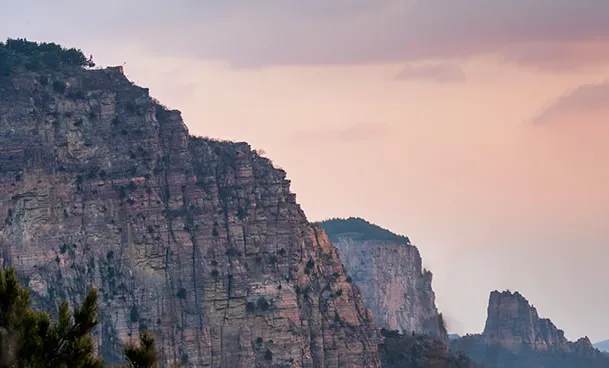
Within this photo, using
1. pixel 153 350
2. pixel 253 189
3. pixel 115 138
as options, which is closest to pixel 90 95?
pixel 115 138

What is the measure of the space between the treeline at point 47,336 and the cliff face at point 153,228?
95.4 metres

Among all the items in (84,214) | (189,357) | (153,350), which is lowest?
(153,350)

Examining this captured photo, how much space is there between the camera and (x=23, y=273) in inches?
6777

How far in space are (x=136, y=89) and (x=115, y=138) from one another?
5.28 m

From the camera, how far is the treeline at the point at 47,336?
7312cm

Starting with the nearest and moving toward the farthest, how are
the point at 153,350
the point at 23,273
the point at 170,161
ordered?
the point at 153,350, the point at 23,273, the point at 170,161

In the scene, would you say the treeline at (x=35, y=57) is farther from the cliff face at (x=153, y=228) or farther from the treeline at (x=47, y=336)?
the treeline at (x=47, y=336)

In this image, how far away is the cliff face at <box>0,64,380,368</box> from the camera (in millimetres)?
175375

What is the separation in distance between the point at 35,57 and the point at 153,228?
59.9 feet

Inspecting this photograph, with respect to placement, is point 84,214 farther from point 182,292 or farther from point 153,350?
point 153,350

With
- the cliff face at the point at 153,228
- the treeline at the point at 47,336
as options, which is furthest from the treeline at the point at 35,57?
the treeline at the point at 47,336

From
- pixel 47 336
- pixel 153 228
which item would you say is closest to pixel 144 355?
pixel 47 336

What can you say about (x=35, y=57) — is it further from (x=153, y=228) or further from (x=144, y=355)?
(x=144, y=355)

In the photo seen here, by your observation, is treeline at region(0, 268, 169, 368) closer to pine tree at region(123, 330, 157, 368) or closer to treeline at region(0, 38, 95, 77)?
pine tree at region(123, 330, 157, 368)
